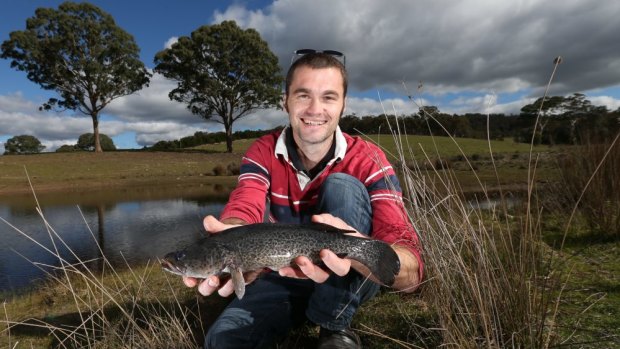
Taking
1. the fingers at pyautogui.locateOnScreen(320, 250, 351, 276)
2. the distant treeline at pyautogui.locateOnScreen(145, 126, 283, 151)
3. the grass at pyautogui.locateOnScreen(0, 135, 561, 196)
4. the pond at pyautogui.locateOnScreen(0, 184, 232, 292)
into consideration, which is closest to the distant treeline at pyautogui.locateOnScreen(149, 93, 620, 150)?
the fingers at pyautogui.locateOnScreen(320, 250, 351, 276)

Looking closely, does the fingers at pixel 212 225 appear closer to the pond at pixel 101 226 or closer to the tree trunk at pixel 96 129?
the pond at pixel 101 226

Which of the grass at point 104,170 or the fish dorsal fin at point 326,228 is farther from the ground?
the fish dorsal fin at point 326,228

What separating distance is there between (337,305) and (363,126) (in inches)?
127

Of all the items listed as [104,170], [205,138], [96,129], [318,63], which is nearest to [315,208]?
[318,63]

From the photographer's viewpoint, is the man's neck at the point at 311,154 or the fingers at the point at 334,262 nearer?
the fingers at the point at 334,262

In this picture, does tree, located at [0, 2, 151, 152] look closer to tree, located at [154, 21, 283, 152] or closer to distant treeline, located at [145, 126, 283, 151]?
tree, located at [154, 21, 283, 152]

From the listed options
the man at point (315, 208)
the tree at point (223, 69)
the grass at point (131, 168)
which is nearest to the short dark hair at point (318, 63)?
the man at point (315, 208)

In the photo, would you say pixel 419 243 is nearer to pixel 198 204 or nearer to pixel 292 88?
pixel 292 88

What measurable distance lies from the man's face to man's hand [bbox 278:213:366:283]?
3.83 ft

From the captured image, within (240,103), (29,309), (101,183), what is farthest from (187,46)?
(29,309)

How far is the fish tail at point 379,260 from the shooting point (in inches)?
107

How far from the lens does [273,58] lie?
41531 mm

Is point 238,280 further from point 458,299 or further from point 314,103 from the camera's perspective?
point 314,103

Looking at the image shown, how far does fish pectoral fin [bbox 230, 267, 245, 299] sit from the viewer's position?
274cm
